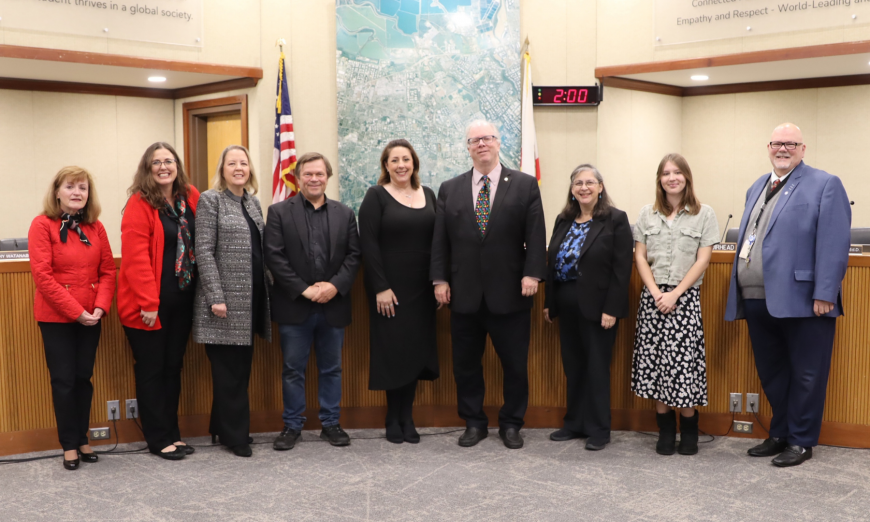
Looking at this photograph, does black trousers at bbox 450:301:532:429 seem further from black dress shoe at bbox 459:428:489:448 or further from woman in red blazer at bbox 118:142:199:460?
woman in red blazer at bbox 118:142:199:460

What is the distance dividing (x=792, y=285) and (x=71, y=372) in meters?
3.37

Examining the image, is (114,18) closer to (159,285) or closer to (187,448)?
(159,285)

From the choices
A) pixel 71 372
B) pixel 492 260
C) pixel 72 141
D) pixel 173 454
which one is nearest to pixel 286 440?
pixel 173 454

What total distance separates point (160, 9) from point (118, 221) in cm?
220

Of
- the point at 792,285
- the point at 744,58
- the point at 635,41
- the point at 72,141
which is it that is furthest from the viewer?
the point at 72,141

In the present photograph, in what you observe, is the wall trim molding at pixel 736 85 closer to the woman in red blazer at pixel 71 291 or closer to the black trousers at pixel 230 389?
the black trousers at pixel 230 389

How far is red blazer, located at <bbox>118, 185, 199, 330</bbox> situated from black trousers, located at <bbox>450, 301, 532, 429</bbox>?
1473mm

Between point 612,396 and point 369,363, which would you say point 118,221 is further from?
point 612,396

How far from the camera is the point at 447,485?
2998mm

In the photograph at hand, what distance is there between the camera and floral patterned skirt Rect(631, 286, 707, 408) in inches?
132

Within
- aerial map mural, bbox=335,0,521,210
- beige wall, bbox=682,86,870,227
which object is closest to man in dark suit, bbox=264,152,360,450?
aerial map mural, bbox=335,0,521,210

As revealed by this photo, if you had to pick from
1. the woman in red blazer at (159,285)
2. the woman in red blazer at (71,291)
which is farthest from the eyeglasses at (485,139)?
the woman in red blazer at (71,291)

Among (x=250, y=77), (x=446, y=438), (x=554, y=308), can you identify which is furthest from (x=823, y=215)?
(x=250, y=77)

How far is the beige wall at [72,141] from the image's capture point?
6.62 m
